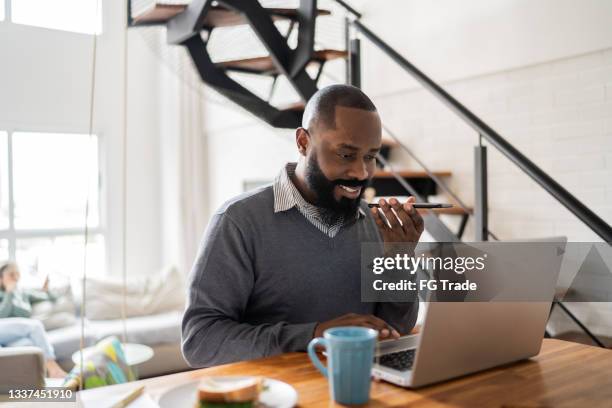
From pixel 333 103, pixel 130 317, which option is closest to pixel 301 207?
pixel 333 103

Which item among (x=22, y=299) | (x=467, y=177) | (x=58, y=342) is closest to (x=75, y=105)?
(x=22, y=299)

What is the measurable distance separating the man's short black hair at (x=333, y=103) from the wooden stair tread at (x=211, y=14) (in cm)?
162

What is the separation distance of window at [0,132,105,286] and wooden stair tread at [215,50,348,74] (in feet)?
7.71

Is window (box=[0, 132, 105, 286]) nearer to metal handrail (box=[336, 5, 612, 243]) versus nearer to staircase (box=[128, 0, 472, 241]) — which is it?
staircase (box=[128, 0, 472, 241])

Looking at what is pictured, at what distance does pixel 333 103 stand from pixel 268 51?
1.67 m

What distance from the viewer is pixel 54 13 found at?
5.20 meters

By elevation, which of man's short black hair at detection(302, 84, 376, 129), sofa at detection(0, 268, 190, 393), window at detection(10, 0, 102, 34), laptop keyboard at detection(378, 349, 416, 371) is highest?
window at detection(10, 0, 102, 34)

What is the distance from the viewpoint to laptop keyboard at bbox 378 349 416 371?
0.97 meters

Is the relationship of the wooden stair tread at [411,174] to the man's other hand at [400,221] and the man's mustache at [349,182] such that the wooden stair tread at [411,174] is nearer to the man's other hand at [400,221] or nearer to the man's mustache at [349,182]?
the man's mustache at [349,182]

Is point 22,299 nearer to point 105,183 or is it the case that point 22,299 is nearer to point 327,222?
point 105,183

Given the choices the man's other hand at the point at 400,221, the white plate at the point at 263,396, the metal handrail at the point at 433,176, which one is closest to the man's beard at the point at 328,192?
the man's other hand at the point at 400,221

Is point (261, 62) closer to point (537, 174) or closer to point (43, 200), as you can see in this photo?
point (537, 174)

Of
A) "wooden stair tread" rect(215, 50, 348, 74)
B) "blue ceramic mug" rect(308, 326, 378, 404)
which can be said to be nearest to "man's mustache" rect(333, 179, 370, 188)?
"blue ceramic mug" rect(308, 326, 378, 404)

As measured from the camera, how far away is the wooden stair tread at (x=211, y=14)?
9.94 ft
